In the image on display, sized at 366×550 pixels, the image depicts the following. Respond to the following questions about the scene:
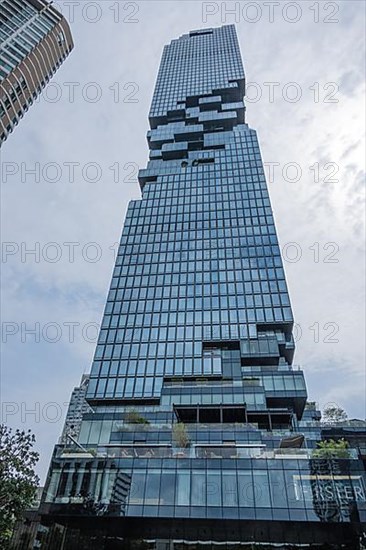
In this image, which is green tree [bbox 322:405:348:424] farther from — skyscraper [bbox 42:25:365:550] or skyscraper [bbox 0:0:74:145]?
skyscraper [bbox 0:0:74:145]

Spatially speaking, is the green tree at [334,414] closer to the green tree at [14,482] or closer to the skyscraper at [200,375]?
the skyscraper at [200,375]

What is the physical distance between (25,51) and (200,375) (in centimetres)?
4681

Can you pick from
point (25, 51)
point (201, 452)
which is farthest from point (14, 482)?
point (25, 51)

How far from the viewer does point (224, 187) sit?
7606 centimetres

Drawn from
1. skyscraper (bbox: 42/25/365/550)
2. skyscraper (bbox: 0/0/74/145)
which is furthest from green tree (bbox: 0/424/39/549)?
skyscraper (bbox: 0/0/74/145)

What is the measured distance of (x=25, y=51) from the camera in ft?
151

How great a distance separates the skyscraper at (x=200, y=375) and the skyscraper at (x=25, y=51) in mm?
28940

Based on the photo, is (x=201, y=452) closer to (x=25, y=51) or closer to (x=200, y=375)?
(x=200, y=375)

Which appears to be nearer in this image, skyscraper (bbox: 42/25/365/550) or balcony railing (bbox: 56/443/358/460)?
skyscraper (bbox: 42/25/365/550)

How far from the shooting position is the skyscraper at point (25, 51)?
43938 millimetres

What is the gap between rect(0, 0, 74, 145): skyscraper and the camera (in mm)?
43938

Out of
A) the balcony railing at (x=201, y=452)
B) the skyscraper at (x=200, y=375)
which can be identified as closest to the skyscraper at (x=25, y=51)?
the skyscraper at (x=200, y=375)

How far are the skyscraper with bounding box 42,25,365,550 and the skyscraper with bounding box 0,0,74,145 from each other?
2894cm

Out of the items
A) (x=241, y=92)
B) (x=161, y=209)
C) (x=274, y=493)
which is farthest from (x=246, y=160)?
(x=274, y=493)
